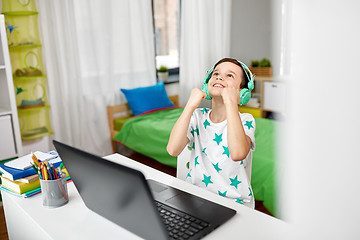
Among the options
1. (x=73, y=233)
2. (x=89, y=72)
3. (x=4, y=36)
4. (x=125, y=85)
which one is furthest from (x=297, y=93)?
(x=125, y=85)

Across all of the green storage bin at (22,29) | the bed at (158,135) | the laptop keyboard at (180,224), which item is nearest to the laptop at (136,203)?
the laptop keyboard at (180,224)

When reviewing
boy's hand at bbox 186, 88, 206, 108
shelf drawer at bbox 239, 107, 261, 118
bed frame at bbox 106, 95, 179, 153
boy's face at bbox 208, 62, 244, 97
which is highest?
boy's face at bbox 208, 62, 244, 97

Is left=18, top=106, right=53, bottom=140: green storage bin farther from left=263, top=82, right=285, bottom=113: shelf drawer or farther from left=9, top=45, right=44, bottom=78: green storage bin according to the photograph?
left=263, top=82, right=285, bottom=113: shelf drawer

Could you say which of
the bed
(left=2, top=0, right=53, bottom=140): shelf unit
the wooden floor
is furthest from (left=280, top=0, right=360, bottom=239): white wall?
(left=2, top=0, right=53, bottom=140): shelf unit

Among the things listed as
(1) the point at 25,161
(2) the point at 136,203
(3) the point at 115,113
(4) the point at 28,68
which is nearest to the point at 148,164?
(3) the point at 115,113

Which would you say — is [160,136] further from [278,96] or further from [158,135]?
[278,96]

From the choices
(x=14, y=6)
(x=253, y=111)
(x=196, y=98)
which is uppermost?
(x=14, y=6)

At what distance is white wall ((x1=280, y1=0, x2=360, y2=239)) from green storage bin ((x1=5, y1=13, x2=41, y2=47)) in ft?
8.31

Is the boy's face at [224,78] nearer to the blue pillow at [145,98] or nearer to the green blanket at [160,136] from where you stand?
the green blanket at [160,136]

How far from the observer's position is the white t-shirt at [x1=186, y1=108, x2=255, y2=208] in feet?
3.43

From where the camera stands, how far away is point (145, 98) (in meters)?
3.10

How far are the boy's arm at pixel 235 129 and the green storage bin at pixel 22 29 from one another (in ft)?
6.58

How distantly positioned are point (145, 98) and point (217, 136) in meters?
2.10

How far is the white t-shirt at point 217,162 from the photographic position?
41.2 inches
